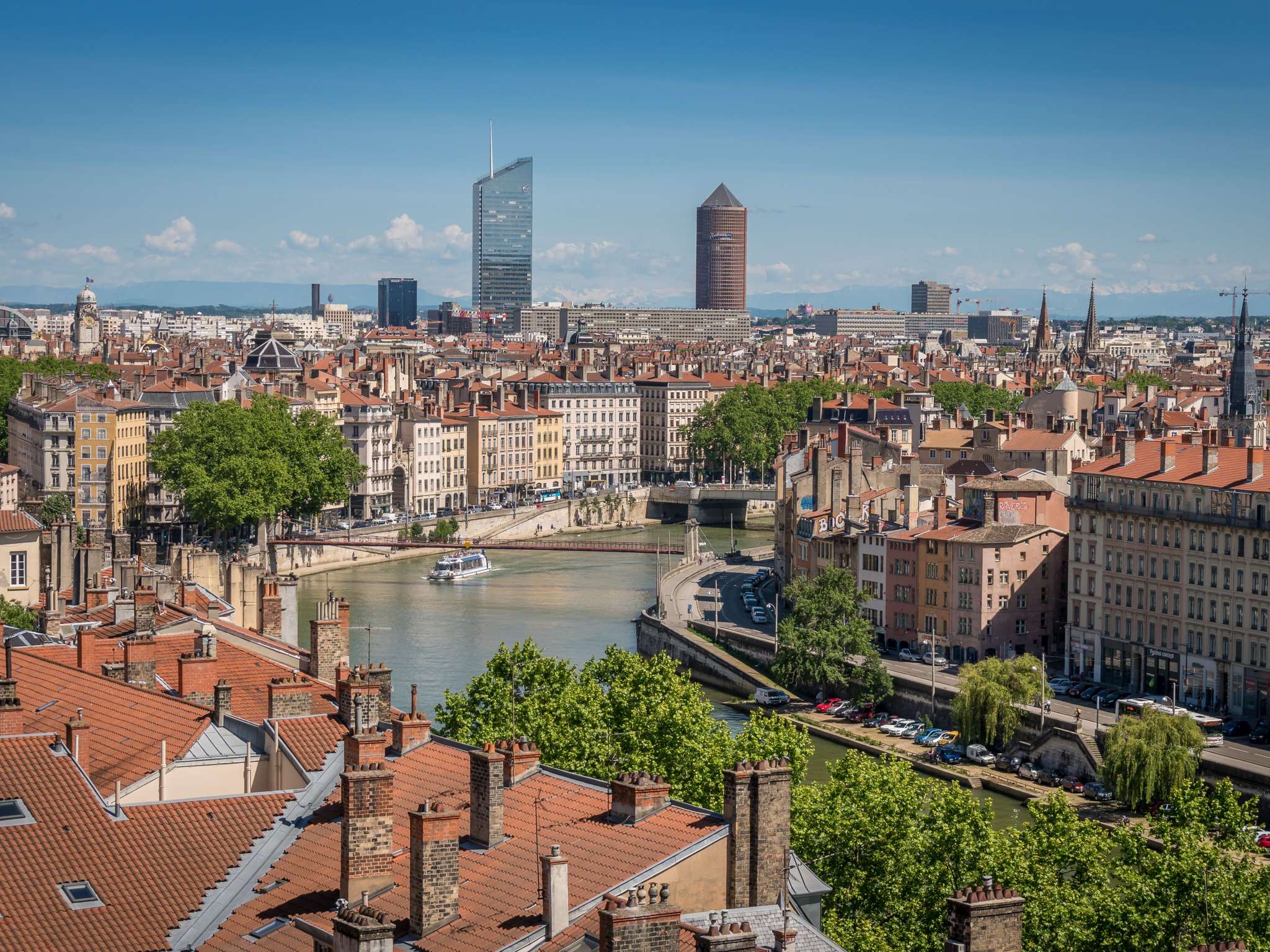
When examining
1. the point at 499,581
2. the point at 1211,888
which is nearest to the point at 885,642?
the point at 499,581

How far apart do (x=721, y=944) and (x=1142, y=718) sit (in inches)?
779

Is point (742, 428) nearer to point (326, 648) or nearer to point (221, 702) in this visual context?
point (326, 648)

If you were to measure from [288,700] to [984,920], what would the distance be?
5464mm

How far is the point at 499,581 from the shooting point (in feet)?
166

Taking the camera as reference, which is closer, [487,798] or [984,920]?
[984,920]

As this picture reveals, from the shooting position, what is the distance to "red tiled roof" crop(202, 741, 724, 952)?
10.4m

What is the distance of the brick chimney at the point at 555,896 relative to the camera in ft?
32.6

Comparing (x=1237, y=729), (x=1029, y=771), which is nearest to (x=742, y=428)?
(x=1237, y=729)

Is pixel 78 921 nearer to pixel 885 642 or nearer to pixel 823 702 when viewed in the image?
pixel 823 702

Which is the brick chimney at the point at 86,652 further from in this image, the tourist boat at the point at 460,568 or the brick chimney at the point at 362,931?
the tourist boat at the point at 460,568

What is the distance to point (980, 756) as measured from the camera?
29.2 meters

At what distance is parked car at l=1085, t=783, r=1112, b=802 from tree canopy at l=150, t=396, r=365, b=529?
96.0 ft

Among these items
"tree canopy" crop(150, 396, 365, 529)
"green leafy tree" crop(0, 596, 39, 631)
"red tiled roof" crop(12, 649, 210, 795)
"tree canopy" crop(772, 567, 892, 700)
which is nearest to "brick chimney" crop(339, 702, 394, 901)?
"red tiled roof" crop(12, 649, 210, 795)

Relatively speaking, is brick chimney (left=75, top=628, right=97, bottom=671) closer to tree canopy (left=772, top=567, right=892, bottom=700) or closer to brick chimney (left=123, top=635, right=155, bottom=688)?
brick chimney (left=123, top=635, right=155, bottom=688)
